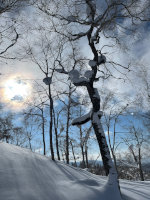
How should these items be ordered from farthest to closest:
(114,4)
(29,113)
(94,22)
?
(29,113) < (94,22) < (114,4)

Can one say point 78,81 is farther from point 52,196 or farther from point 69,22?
point 52,196

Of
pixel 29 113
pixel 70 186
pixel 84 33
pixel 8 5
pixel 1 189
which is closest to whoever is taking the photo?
pixel 1 189

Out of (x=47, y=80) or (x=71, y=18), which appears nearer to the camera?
(x=71, y=18)

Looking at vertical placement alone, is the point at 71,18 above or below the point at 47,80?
above

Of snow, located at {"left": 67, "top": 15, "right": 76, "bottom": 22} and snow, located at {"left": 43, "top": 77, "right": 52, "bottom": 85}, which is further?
snow, located at {"left": 43, "top": 77, "right": 52, "bottom": 85}

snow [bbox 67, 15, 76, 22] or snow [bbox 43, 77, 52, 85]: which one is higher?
snow [bbox 67, 15, 76, 22]

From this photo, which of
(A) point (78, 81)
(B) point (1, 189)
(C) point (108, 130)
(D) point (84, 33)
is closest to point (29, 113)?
(A) point (78, 81)

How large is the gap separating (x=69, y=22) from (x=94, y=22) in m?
1.16

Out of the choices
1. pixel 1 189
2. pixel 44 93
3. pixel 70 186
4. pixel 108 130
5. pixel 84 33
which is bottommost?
pixel 70 186

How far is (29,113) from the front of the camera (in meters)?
11.8

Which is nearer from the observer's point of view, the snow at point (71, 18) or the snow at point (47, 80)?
the snow at point (71, 18)

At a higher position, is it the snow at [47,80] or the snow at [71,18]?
the snow at [71,18]

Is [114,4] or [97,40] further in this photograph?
[97,40]

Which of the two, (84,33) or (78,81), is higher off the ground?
(84,33)
